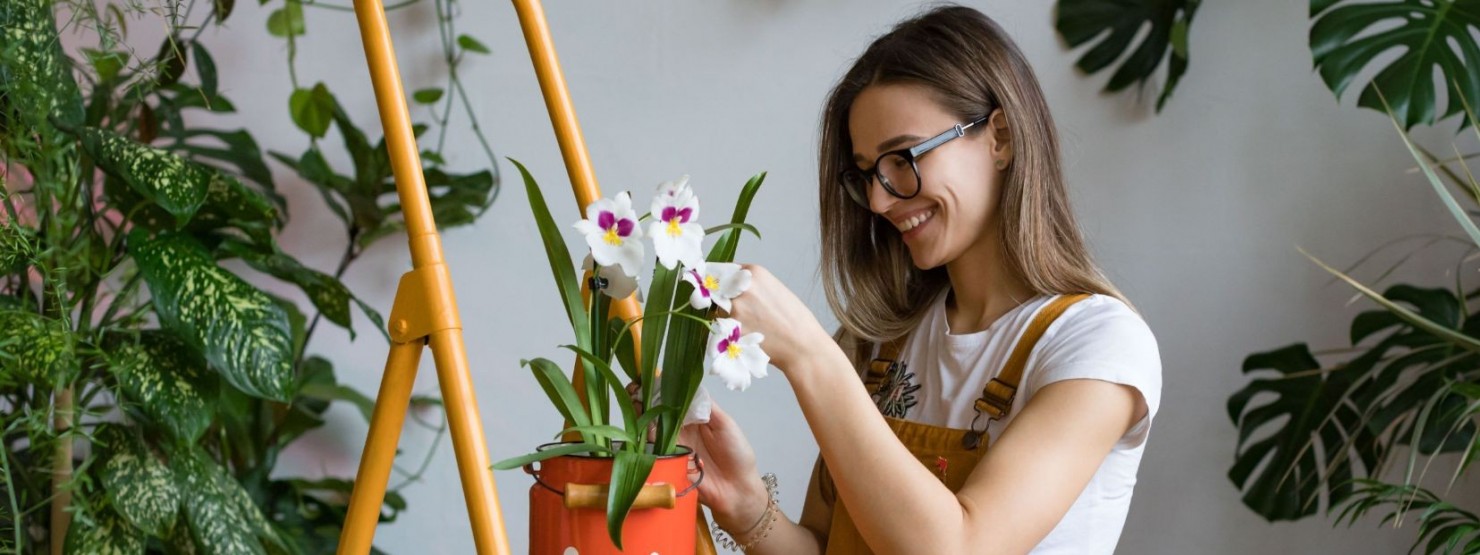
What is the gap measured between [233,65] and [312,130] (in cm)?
23

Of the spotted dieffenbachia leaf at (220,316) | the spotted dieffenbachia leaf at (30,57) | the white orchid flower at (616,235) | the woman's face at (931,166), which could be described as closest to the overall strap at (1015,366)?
the woman's face at (931,166)

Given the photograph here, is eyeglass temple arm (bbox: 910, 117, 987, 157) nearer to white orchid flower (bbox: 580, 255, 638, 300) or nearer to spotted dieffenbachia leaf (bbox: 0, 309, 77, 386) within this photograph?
white orchid flower (bbox: 580, 255, 638, 300)

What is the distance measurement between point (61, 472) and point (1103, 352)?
52.0 inches

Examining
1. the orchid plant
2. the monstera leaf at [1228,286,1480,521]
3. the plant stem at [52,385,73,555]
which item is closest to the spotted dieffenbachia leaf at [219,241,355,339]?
the plant stem at [52,385,73,555]

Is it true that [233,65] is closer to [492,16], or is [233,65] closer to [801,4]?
[492,16]

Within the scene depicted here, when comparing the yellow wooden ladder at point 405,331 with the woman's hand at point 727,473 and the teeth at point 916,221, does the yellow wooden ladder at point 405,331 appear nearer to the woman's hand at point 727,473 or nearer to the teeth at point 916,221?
the woman's hand at point 727,473

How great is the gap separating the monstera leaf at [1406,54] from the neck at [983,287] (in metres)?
0.90

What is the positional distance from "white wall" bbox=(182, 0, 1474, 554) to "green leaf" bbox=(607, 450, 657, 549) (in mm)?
1448

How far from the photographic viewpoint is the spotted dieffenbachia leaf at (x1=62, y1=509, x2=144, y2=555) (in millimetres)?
1508

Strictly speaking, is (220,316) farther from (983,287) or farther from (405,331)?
(983,287)

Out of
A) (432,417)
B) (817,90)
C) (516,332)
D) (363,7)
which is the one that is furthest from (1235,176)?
(363,7)

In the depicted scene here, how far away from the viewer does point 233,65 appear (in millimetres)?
2213

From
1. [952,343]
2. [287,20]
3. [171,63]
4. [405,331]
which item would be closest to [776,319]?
[405,331]

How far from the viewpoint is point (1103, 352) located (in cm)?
113
